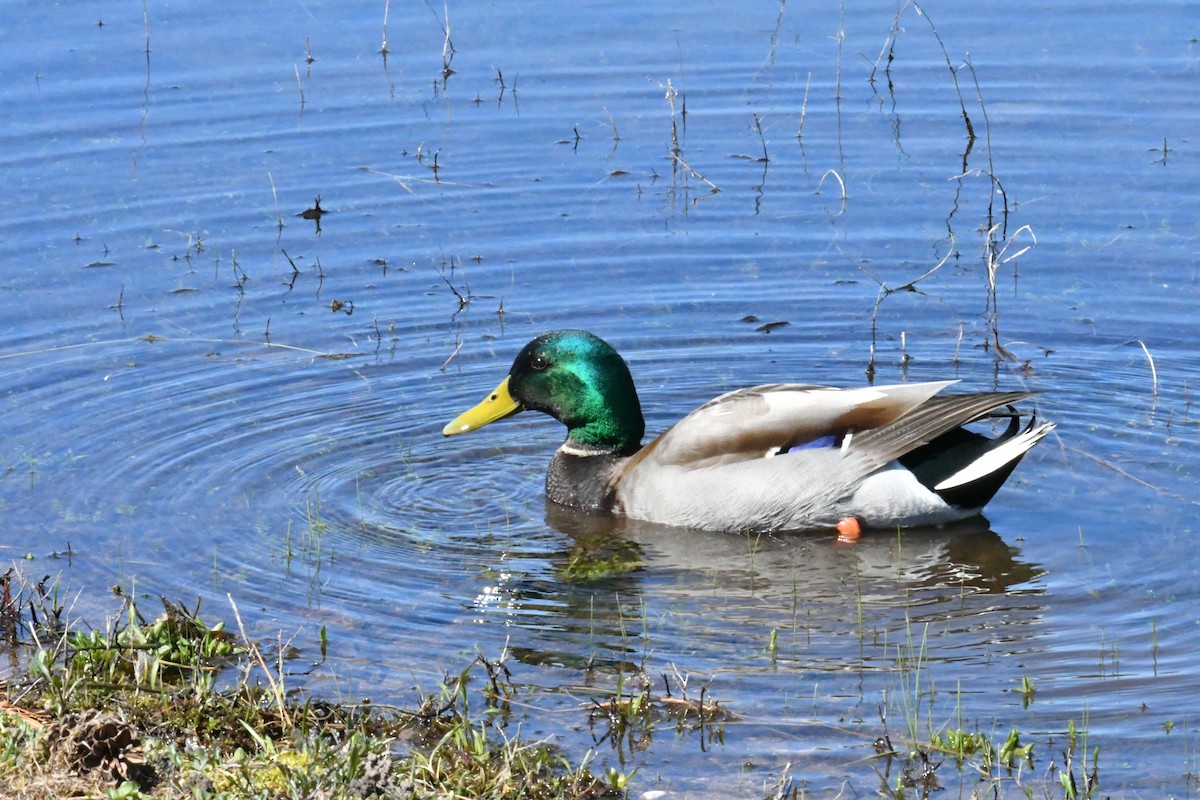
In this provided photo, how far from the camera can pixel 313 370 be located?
1011cm

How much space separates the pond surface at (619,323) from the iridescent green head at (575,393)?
0.34 m

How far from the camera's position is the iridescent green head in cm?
905

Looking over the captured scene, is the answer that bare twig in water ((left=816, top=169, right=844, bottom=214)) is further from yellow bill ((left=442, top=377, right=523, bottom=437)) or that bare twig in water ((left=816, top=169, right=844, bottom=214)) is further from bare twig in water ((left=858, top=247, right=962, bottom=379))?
yellow bill ((left=442, top=377, right=523, bottom=437))

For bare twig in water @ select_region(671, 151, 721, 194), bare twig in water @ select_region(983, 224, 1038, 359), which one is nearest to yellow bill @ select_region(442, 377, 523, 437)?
bare twig in water @ select_region(983, 224, 1038, 359)

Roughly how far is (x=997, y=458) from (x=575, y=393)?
2155 mm

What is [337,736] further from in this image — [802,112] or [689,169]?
[802,112]

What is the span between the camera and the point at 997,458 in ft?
26.8

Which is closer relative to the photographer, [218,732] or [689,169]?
[218,732]

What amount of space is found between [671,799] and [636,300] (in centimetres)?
569

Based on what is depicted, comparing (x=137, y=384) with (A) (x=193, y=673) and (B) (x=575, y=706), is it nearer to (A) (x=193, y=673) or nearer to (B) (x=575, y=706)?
(A) (x=193, y=673)

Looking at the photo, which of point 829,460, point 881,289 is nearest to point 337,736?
point 829,460

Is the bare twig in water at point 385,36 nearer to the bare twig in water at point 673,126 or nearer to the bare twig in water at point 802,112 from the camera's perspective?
the bare twig in water at point 673,126

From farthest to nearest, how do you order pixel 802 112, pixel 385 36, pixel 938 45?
1. pixel 385 36
2. pixel 938 45
3. pixel 802 112

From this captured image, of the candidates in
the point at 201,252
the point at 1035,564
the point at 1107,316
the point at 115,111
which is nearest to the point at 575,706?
Result: the point at 1035,564
